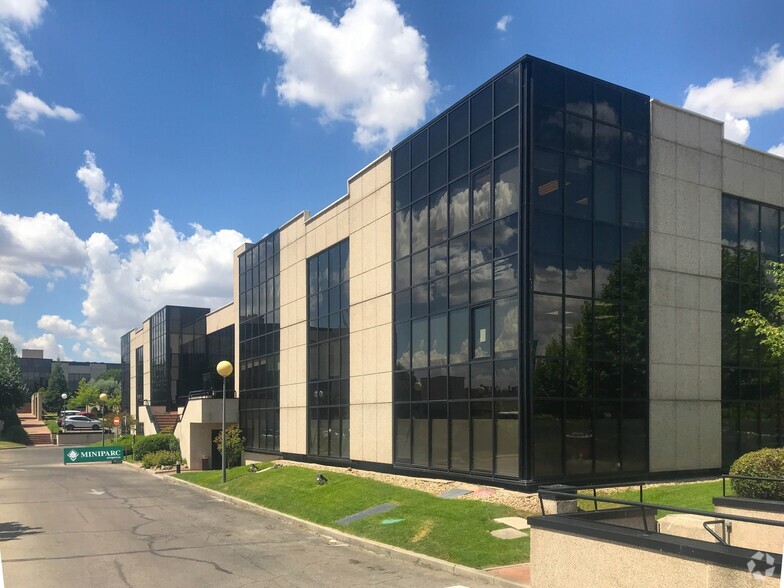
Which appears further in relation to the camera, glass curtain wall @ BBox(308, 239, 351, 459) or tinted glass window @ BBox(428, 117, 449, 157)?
glass curtain wall @ BBox(308, 239, 351, 459)

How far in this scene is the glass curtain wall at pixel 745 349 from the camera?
21.3m

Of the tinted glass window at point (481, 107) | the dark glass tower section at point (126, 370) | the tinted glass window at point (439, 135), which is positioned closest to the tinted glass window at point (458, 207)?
the tinted glass window at point (439, 135)

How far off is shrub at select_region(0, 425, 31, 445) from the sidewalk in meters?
0.84

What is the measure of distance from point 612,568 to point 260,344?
3014cm

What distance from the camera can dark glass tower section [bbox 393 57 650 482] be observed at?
17625 millimetres

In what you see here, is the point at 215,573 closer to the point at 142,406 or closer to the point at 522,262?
the point at 522,262

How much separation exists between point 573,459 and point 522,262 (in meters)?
5.30

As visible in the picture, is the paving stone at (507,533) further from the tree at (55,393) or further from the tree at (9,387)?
the tree at (55,393)

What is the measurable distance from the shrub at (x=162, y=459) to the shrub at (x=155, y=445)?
2.58m

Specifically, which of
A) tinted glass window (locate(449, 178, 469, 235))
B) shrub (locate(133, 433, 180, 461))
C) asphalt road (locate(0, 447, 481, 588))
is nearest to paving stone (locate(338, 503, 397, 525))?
asphalt road (locate(0, 447, 481, 588))

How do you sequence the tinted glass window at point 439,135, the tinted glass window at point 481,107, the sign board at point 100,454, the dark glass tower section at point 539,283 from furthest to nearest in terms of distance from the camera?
the sign board at point 100,454, the tinted glass window at point 439,135, the tinted glass window at point 481,107, the dark glass tower section at point 539,283

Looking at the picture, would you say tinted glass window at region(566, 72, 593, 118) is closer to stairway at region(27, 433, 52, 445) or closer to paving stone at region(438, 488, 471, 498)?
paving stone at region(438, 488, 471, 498)

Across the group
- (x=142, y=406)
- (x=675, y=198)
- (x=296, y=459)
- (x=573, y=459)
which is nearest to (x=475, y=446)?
(x=573, y=459)

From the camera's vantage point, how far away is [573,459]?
17.7 m
